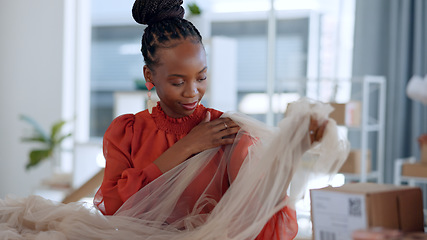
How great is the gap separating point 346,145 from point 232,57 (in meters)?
3.41

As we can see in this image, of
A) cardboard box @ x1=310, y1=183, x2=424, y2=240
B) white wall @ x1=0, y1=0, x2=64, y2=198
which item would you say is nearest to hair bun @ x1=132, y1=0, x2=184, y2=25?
cardboard box @ x1=310, y1=183, x2=424, y2=240

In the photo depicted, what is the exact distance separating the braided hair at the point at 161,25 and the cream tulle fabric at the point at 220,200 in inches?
9.6

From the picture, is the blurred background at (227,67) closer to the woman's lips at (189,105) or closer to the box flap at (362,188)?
the woman's lips at (189,105)

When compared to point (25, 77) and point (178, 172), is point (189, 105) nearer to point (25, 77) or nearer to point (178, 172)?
point (178, 172)

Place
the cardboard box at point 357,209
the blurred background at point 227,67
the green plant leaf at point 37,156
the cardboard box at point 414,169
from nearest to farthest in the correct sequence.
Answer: the cardboard box at point 357,209 < the cardboard box at point 414,169 < the blurred background at point 227,67 < the green plant leaf at point 37,156

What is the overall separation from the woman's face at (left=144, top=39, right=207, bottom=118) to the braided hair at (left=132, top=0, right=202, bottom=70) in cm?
2

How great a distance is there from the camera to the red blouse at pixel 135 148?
140 centimetres

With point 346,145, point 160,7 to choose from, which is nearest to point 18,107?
point 160,7

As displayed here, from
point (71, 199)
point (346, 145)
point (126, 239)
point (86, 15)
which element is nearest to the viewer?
point (346, 145)

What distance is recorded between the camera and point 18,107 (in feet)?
19.5

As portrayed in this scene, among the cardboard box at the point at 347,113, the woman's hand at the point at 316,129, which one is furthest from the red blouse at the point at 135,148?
the cardboard box at the point at 347,113

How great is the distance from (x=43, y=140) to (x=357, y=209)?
15.9 ft

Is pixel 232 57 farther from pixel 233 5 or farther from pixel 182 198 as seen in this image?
pixel 182 198

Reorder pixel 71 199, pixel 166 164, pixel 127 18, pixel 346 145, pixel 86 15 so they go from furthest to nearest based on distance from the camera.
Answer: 1. pixel 127 18
2. pixel 86 15
3. pixel 71 199
4. pixel 166 164
5. pixel 346 145
